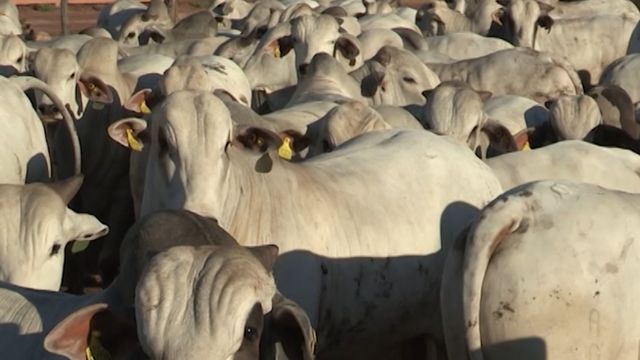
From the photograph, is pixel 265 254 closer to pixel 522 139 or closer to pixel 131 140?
pixel 131 140

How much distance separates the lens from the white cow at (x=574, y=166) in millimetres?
8297

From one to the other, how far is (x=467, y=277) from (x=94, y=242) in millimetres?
4761

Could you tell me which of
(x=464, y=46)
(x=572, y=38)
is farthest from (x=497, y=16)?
(x=464, y=46)

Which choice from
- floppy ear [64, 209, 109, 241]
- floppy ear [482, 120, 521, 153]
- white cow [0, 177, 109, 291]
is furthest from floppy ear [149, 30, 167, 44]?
white cow [0, 177, 109, 291]

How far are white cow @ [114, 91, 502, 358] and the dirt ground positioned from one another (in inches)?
663

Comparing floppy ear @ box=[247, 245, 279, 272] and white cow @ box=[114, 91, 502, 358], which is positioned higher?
floppy ear @ box=[247, 245, 279, 272]

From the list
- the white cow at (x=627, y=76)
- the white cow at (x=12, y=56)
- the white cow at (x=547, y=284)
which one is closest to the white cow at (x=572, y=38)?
the white cow at (x=627, y=76)

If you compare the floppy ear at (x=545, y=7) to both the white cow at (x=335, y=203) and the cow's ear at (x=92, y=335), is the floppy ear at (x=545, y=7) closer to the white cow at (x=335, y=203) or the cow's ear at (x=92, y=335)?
the white cow at (x=335, y=203)

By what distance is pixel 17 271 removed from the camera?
6945 millimetres

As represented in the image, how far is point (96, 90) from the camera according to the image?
10.7 meters

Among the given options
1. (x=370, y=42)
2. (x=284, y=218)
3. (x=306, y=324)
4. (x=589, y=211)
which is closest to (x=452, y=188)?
(x=284, y=218)

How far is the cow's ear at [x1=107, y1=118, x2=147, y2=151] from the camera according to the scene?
744cm

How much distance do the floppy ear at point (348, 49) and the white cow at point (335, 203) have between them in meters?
4.89

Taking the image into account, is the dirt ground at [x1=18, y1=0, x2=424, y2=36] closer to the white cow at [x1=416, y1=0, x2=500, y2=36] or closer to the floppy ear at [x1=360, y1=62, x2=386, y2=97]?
the white cow at [x1=416, y1=0, x2=500, y2=36]
